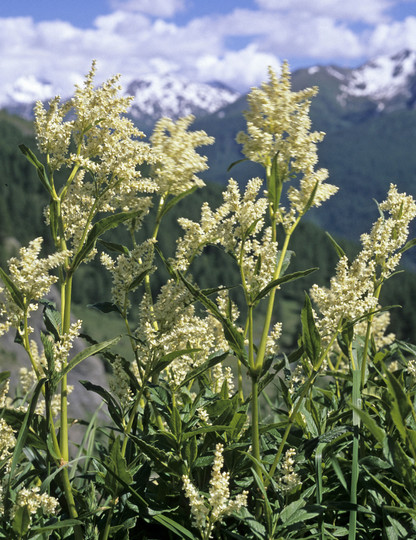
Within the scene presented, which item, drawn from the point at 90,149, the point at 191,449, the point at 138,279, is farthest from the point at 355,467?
the point at 90,149

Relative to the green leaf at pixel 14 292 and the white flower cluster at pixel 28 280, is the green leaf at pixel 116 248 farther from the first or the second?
the green leaf at pixel 14 292

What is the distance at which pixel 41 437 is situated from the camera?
10.6 ft

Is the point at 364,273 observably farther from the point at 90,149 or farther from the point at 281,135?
the point at 90,149

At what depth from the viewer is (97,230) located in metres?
3.23

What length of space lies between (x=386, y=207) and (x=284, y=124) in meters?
1.16

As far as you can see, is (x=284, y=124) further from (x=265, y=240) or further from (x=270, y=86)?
(x=265, y=240)

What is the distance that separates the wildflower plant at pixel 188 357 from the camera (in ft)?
10.1

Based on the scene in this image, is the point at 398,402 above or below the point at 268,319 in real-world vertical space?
below

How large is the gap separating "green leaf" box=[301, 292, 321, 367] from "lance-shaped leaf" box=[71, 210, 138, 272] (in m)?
1.14

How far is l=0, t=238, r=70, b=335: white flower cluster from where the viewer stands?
3.09 metres

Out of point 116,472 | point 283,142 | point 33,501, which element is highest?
point 283,142

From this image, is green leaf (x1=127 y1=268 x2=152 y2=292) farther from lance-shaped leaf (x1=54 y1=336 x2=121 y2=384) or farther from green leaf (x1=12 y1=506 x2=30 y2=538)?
green leaf (x1=12 y1=506 x2=30 y2=538)

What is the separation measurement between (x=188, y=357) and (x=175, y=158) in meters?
1.43

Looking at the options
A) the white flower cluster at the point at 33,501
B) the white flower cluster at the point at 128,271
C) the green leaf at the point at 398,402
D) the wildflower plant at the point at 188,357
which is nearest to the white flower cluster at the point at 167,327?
the wildflower plant at the point at 188,357
